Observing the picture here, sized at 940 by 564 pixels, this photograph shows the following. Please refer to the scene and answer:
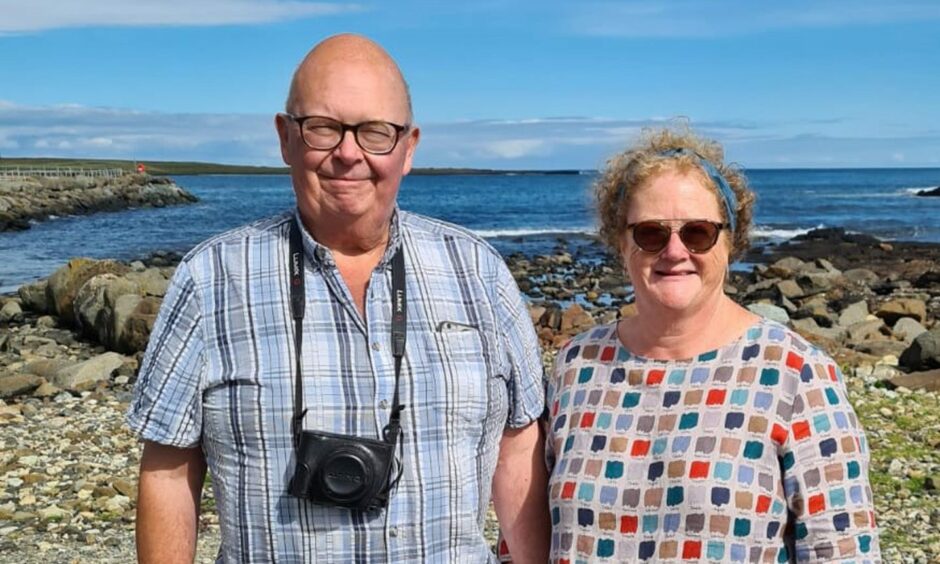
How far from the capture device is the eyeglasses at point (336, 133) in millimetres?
2881

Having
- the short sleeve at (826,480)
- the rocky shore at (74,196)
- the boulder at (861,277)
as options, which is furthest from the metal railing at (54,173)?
the short sleeve at (826,480)

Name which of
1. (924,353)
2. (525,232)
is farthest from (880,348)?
(525,232)

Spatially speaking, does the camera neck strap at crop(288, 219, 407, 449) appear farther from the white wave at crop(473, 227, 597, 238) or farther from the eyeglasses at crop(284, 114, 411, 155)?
the white wave at crop(473, 227, 597, 238)

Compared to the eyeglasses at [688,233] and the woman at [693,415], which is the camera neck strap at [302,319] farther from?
the eyeglasses at [688,233]

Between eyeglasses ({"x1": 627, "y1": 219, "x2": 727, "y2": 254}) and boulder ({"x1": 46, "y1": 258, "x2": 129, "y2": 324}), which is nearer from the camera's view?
eyeglasses ({"x1": 627, "y1": 219, "x2": 727, "y2": 254})

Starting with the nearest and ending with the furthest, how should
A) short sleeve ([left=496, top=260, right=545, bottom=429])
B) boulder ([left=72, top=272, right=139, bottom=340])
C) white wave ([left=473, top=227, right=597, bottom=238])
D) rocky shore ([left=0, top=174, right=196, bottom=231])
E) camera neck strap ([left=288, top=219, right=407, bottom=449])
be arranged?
camera neck strap ([left=288, top=219, right=407, bottom=449]) → short sleeve ([left=496, top=260, right=545, bottom=429]) → boulder ([left=72, top=272, right=139, bottom=340]) → white wave ([left=473, top=227, right=597, bottom=238]) → rocky shore ([left=0, top=174, right=196, bottom=231])

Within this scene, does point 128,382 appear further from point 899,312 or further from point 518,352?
point 899,312

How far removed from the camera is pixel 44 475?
8625 millimetres

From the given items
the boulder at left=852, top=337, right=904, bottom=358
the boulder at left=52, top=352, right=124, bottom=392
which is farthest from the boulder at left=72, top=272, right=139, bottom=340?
the boulder at left=852, top=337, right=904, bottom=358

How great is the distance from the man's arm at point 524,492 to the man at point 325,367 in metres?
0.25

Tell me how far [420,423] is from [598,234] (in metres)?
0.88

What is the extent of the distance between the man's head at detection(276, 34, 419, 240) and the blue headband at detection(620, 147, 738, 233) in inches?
30.6

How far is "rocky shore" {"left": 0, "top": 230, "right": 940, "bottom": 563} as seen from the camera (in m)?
7.38

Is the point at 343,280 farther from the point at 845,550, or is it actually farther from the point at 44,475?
the point at 44,475
